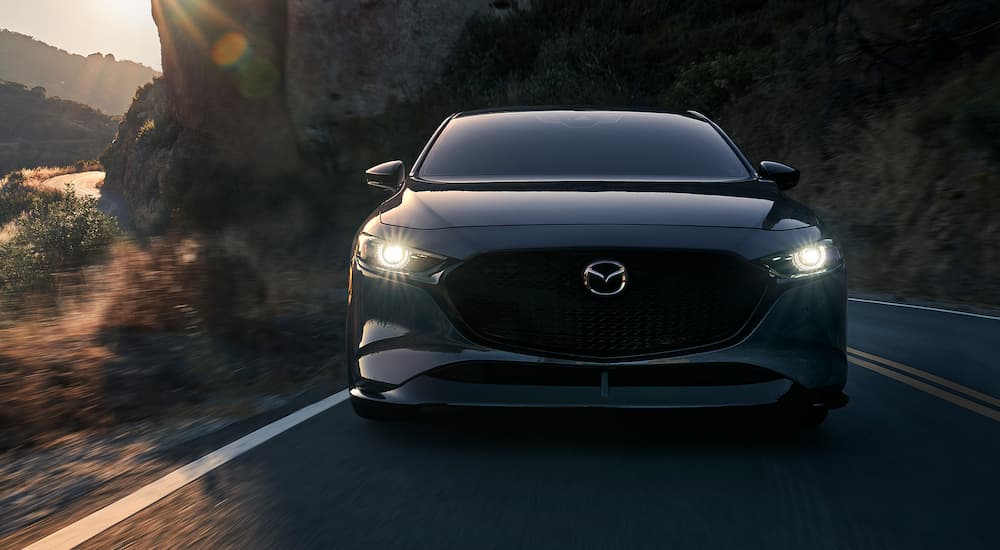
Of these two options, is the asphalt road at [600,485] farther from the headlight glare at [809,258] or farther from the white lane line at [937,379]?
the headlight glare at [809,258]

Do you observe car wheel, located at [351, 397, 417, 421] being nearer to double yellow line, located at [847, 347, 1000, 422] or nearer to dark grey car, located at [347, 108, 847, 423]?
dark grey car, located at [347, 108, 847, 423]

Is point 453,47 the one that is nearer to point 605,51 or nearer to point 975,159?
point 605,51

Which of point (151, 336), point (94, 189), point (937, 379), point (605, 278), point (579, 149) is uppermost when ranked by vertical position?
point (579, 149)

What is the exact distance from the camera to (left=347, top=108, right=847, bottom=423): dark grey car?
4.86 m

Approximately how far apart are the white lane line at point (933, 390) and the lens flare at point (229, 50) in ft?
82.7

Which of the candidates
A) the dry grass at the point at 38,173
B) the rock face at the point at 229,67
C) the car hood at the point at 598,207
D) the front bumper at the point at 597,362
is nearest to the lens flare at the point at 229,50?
the rock face at the point at 229,67

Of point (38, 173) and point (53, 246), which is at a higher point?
point (53, 246)

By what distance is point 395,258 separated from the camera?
512 cm

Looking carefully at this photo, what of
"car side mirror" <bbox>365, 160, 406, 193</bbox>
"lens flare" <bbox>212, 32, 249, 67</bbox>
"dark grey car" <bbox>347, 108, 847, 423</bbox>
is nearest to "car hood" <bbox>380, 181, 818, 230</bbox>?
"dark grey car" <bbox>347, 108, 847, 423</bbox>

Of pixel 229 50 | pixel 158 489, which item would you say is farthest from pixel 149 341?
pixel 229 50

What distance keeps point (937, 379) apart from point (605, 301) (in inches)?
146

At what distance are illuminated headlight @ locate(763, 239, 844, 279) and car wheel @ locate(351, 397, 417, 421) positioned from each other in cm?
176

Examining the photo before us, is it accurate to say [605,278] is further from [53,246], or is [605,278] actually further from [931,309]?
[53,246]

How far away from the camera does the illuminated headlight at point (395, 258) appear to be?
502 centimetres
